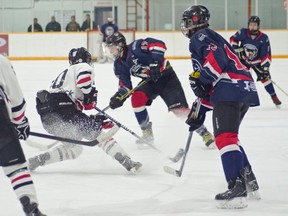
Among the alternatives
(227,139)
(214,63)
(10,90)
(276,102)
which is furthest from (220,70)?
(276,102)

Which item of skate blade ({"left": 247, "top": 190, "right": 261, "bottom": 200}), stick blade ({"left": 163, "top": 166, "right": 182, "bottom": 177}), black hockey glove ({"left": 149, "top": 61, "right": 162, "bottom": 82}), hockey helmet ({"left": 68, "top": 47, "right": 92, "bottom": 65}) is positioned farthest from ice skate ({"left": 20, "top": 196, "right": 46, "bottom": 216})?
black hockey glove ({"left": 149, "top": 61, "right": 162, "bottom": 82})

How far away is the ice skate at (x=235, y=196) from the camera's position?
3.13 m

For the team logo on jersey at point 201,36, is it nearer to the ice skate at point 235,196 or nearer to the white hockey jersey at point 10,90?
the ice skate at point 235,196

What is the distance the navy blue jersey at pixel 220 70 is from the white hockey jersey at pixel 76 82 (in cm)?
86

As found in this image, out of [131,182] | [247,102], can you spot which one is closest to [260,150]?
[131,182]

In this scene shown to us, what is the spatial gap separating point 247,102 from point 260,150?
1.68 m

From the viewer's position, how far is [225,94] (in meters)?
3.19

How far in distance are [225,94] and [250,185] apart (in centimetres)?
49

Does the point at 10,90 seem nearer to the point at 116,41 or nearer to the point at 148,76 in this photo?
the point at 116,41

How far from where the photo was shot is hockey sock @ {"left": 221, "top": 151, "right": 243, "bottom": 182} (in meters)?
3.12

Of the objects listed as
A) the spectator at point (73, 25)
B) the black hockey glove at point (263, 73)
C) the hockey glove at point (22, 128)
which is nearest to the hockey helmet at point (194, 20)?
the hockey glove at point (22, 128)

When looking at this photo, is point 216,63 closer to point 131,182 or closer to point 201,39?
point 201,39

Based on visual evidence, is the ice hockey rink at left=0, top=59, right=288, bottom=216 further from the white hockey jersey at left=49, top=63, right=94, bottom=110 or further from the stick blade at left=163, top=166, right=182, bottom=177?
the white hockey jersey at left=49, top=63, right=94, bottom=110

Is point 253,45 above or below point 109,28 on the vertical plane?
below
